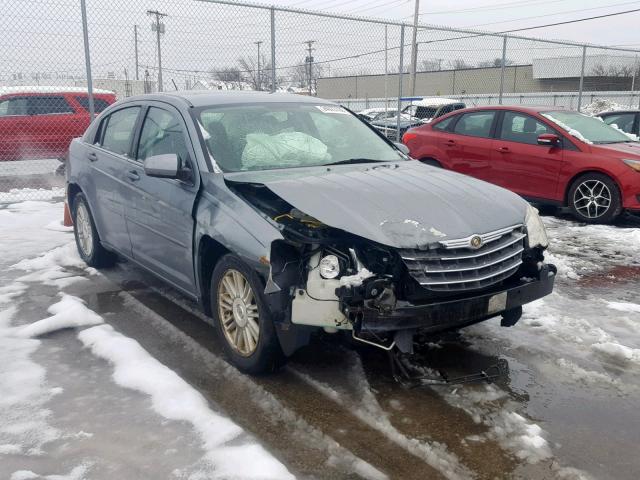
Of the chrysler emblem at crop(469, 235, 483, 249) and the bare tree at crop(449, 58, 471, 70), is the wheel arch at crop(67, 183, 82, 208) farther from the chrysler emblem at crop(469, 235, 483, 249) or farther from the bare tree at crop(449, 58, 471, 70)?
the bare tree at crop(449, 58, 471, 70)

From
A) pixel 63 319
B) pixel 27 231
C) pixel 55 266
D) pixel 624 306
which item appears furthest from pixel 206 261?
pixel 27 231

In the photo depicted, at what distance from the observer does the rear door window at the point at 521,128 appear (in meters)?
8.55

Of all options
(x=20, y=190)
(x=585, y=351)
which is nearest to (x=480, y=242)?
(x=585, y=351)

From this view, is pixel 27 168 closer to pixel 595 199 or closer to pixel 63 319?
pixel 63 319

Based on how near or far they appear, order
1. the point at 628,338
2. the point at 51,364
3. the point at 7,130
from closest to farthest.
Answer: the point at 51,364, the point at 628,338, the point at 7,130

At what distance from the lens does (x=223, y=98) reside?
4723 millimetres

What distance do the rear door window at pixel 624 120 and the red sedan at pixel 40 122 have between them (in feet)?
33.2

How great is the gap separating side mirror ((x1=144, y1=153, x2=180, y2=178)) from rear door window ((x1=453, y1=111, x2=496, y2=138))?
6180mm

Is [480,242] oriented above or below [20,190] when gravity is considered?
above

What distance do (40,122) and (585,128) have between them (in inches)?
382

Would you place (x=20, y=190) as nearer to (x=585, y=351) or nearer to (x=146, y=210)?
(x=146, y=210)

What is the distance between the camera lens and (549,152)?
8336mm

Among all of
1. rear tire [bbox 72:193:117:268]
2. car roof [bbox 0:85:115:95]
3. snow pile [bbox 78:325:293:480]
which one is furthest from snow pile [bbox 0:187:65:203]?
snow pile [bbox 78:325:293:480]

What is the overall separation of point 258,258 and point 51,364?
63.4 inches
